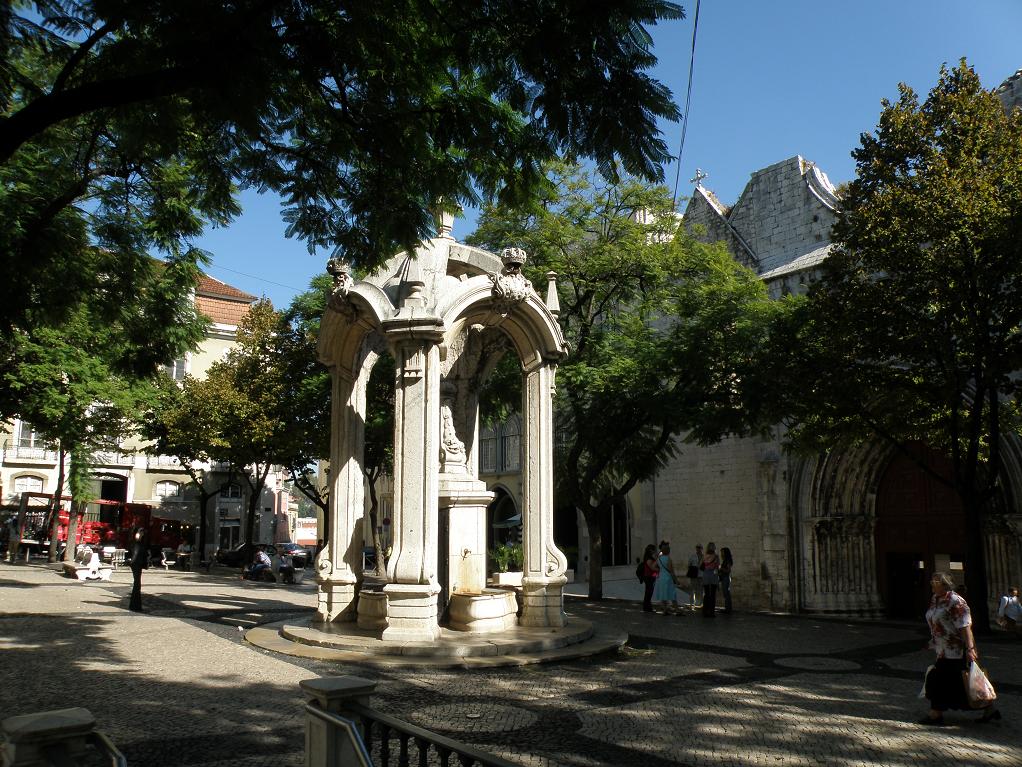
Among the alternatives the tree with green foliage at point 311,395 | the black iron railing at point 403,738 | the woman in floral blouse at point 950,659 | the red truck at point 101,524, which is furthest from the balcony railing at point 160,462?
the black iron railing at point 403,738

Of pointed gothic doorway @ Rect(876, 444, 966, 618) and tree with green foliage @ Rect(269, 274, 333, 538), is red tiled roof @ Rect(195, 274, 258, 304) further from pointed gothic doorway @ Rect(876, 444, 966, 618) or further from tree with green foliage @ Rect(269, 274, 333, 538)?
pointed gothic doorway @ Rect(876, 444, 966, 618)

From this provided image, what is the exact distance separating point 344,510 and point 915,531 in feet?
47.7

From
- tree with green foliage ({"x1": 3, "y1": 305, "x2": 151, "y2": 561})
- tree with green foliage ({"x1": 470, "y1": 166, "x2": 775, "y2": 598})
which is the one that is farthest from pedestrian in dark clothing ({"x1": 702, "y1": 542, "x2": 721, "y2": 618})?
tree with green foliage ({"x1": 3, "y1": 305, "x2": 151, "y2": 561})

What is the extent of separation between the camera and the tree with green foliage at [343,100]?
530 centimetres

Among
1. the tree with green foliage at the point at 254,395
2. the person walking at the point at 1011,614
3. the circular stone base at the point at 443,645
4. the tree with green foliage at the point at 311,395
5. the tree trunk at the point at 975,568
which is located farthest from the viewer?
the tree with green foliage at the point at 254,395

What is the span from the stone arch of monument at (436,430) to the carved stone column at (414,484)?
0.05 ft

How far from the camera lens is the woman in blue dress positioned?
55.9 feet

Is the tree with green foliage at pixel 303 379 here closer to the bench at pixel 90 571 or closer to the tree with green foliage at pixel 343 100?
the bench at pixel 90 571

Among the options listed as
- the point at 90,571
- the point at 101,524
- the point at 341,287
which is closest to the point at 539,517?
the point at 341,287

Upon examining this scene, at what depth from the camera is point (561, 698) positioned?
754cm

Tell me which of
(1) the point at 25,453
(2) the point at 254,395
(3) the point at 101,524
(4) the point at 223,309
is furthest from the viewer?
(4) the point at 223,309

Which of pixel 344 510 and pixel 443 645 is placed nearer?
pixel 443 645

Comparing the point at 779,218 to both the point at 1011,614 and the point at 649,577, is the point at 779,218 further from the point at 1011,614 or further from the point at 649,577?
the point at 1011,614

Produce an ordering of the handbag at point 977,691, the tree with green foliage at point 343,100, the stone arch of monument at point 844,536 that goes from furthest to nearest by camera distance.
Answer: the stone arch of monument at point 844,536 < the handbag at point 977,691 < the tree with green foliage at point 343,100
